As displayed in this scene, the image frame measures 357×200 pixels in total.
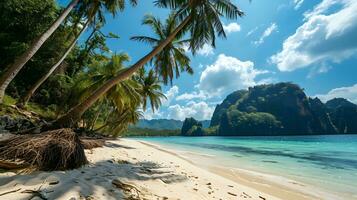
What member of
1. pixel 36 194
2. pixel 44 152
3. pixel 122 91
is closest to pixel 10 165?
pixel 44 152

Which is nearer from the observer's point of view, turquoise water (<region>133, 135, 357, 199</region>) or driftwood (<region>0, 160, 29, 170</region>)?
driftwood (<region>0, 160, 29, 170</region>)

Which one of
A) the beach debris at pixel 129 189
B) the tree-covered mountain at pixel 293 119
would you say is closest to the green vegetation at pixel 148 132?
the tree-covered mountain at pixel 293 119

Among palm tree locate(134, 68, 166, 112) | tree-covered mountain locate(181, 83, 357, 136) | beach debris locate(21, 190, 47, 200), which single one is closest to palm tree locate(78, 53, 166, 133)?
palm tree locate(134, 68, 166, 112)

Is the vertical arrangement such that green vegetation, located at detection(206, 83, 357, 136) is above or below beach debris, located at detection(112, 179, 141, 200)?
above

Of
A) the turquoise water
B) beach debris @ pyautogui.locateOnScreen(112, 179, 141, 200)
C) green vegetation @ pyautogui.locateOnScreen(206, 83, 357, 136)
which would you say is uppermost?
green vegetation @ pyautogui.locateOnScreen(206, 83, 357, 136)

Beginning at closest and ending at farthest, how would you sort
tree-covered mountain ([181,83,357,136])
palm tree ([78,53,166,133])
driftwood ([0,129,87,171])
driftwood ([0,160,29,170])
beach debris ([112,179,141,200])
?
beach debris ([112,179,141,200]) → driftwood ([0,160,29,170]) → driftwood ([0,129,87,171]) → palm tree ([78,53,166,133]) → tree-covered mountain ([181,83,357,136])

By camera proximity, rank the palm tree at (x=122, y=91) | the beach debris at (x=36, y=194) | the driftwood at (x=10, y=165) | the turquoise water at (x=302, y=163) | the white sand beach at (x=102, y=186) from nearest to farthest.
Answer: the beach debris at (x=36, y=194) < the white sand beach at (x=102, y=186) < the driftwood at (x=10, y=165) < the turquoise water at (x=302, y=163) < the palm tree at (x=122, y=91)

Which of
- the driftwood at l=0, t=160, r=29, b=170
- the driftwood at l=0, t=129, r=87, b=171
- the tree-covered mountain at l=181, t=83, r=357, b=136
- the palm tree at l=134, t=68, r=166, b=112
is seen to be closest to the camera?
the driftwood at l=0, t=160, r=29, b=170

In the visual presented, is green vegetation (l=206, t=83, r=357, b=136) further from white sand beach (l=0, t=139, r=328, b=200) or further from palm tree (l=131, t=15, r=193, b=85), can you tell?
white sand beach (l=0, t=139, r=328, b=200)

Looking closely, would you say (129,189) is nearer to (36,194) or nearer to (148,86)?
(36,194)

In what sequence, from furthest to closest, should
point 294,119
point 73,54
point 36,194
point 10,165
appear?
1. point 294,119
2. point 73,54
3. point 10,165
4. point 36,194

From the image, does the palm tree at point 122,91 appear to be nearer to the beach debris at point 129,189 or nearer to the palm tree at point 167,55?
the palm tree at point 167,55

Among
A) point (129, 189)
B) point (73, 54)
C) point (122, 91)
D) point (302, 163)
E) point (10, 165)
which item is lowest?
point (302, 163)

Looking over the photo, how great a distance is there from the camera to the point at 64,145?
15.2ft
